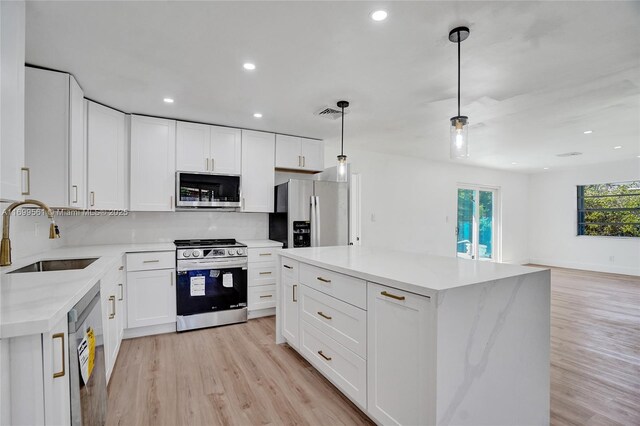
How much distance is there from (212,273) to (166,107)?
184cm

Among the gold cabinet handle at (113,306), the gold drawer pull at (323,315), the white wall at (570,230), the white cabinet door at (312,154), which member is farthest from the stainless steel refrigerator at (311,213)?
the white wall at (570,230)

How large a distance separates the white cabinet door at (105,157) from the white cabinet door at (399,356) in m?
2.85

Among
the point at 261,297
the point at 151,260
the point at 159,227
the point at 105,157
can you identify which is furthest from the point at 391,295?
the point at 159,227

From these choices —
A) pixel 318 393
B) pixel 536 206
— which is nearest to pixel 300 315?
pixel 318 393

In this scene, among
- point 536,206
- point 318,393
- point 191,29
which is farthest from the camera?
point 536,206

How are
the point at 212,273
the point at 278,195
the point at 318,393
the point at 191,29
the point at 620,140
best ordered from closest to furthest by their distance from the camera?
the point at 191,29
the point at 318,393
the point at 212,273
the point at 278,195
the point at 620,140

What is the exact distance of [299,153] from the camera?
4375 mm

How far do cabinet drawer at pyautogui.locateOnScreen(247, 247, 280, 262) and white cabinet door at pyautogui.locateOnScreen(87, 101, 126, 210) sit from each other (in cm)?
147

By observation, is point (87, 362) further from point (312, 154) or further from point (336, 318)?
point (312, 154)

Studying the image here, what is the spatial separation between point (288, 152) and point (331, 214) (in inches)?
41.3

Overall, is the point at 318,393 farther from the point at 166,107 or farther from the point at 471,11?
the point at 166,107

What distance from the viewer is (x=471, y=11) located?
176 cm

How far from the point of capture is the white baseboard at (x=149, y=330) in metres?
3.18

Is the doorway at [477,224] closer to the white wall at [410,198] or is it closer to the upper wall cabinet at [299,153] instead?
the white wall at [410,198]
